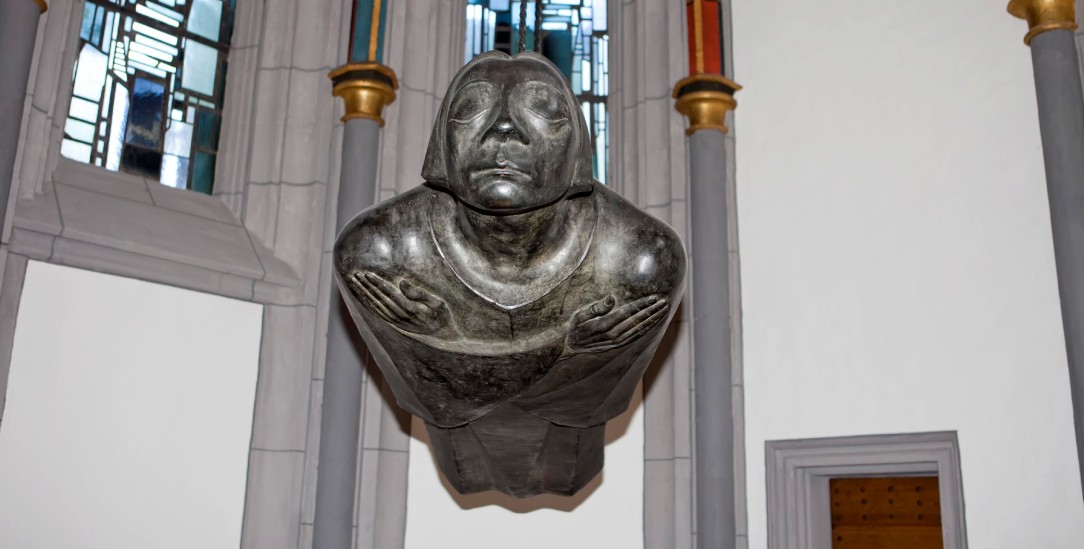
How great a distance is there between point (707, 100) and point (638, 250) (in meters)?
2.54

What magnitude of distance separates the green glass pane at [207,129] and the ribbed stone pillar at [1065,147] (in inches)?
144

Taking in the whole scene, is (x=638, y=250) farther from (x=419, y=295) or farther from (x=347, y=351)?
(x=347, y=351)

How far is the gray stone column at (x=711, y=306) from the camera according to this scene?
4531 mm

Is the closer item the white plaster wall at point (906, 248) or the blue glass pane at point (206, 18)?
the white plaster wall at point (906, 248)

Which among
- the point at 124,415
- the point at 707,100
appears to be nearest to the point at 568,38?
the point at 707,100

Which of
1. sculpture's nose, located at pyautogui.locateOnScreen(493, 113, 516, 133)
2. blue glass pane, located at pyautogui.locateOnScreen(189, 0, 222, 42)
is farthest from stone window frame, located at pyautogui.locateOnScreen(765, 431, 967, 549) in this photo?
blue glass pane, located at pyautogui.locateOnScreen(189, 0, 222, 42)

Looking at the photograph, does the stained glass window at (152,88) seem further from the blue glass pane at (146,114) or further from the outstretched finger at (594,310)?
the outstretched finger at (594,310)

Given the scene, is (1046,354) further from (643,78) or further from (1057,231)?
(643,78)

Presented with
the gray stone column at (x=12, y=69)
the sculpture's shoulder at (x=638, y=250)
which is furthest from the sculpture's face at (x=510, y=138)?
the gray stone column at (x=12, y=69)

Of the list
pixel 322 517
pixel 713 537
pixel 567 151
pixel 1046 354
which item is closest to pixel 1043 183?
pixel 1046 354

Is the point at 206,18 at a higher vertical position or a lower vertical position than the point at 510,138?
higher

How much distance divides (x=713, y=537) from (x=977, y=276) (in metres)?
1.49

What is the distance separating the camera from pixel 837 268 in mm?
4656

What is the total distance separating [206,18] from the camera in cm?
538
